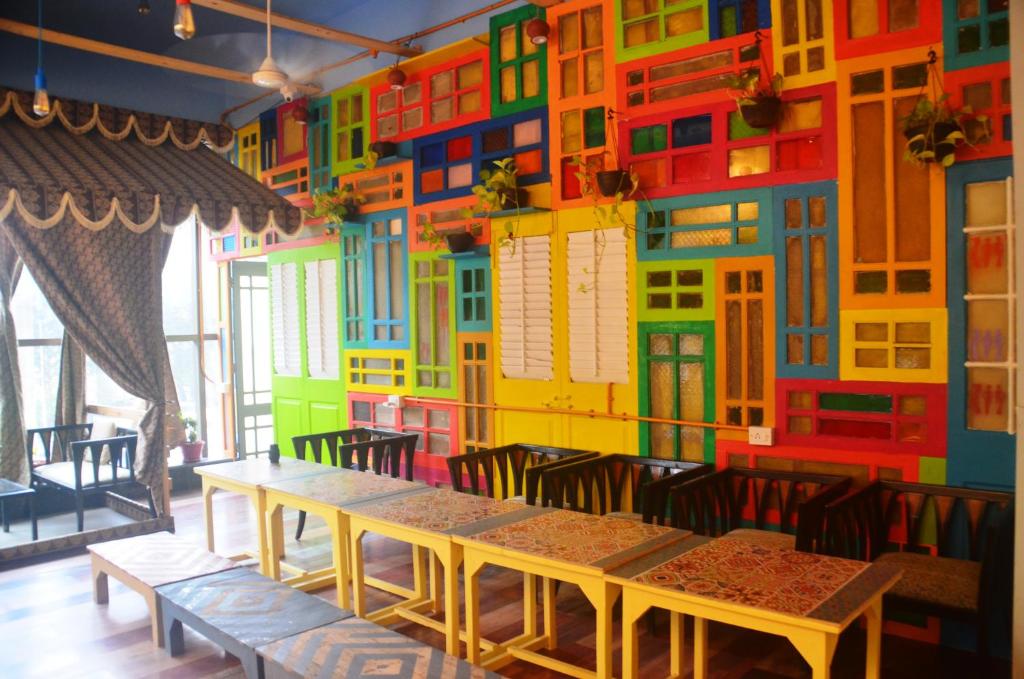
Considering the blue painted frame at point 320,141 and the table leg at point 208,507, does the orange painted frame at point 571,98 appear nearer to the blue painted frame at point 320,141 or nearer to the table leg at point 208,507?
the blue painted frame at point 320,141

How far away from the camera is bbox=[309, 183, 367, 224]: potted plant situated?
662cm

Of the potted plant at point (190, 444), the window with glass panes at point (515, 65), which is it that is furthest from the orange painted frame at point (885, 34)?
the potted plant at point (190, 444)

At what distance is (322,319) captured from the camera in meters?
7.17

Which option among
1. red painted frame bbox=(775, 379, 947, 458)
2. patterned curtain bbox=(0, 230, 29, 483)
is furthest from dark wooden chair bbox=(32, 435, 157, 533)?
red painted frame bbox=(775, 379, 947, 458)

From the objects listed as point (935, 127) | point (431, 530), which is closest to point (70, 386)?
point (431, 530)

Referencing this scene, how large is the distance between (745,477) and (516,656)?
161cm

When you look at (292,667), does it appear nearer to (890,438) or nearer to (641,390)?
(641,390)

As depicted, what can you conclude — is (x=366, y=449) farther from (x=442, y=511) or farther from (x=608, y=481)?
(x=442, y=511)

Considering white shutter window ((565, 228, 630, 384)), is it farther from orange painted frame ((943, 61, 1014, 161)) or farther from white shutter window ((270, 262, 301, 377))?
white shutter window ((270, 262, 301, 377))

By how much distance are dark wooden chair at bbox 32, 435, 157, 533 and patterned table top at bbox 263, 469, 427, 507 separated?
2146 millimetres

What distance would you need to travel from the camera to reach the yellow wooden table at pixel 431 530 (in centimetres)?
339

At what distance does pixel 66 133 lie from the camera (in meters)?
6.17

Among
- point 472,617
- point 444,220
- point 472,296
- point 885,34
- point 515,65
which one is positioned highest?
point 515,65

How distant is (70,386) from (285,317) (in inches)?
76.9
